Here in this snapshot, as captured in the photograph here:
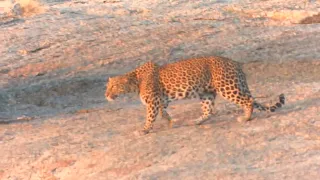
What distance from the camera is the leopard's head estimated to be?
36.5 ft

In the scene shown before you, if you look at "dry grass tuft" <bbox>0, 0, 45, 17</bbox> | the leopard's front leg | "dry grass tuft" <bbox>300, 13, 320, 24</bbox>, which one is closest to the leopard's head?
the leopard's front leg

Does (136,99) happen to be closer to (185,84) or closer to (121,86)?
(121,86)

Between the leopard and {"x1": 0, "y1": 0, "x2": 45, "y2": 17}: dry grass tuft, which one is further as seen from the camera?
{"x1": 0, "y1": 0, "x2": 45, "y2": 17}: dry grass tuft

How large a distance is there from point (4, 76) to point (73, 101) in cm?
207

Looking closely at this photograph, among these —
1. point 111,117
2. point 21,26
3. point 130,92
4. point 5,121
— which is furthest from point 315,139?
point 21,26

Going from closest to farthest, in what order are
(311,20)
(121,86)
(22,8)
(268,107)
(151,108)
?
(151,108) → (121,86) → (268,107) → (311,20) → (22,8)

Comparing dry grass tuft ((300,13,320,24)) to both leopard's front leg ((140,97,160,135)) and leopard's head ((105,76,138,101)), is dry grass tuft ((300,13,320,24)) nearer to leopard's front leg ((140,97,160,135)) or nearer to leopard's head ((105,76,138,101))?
leopard's head ((105,76,138,101))

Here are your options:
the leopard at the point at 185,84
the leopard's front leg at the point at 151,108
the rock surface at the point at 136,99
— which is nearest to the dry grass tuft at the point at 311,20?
the rock surface at the point at 136,99

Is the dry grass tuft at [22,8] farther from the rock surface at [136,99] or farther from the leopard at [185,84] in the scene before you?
the leopard at [185,84]

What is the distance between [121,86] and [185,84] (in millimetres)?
970

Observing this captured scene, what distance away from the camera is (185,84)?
11.0 metres

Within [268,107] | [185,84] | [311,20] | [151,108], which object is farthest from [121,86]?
[311,20]

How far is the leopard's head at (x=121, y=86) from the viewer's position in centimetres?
1114

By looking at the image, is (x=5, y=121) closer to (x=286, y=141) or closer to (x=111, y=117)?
(x=111, y=117)
